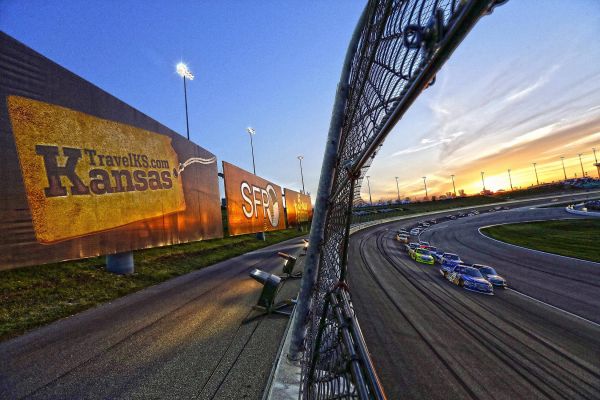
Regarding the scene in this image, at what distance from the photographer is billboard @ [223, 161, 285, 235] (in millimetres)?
22547

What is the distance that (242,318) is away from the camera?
7996 mm

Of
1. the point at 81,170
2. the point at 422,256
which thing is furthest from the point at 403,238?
the point at 81,170

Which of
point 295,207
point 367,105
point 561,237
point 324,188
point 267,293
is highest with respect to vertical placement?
point 295,207

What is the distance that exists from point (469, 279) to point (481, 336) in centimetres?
666

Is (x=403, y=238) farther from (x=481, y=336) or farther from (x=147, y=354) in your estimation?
(x=147, y=354)

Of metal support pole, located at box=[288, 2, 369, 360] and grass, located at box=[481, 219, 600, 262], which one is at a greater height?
metal support pole, located at box=[288, 2, 369, 360]

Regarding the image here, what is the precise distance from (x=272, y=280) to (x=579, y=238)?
126 feet

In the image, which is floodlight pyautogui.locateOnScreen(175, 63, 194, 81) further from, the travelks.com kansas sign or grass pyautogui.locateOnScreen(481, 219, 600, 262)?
grass pyautogui.locateOnScreen(481, 219, 600, 262)

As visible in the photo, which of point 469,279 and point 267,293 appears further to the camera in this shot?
point 469,279

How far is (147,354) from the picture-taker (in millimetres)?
5828

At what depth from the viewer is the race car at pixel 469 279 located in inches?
538

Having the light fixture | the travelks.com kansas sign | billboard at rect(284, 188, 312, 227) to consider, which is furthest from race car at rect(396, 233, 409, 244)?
the travelks.com kansas sign

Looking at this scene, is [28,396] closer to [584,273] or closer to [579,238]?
[584,273]

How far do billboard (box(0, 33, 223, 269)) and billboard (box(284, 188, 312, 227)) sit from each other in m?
30.1
